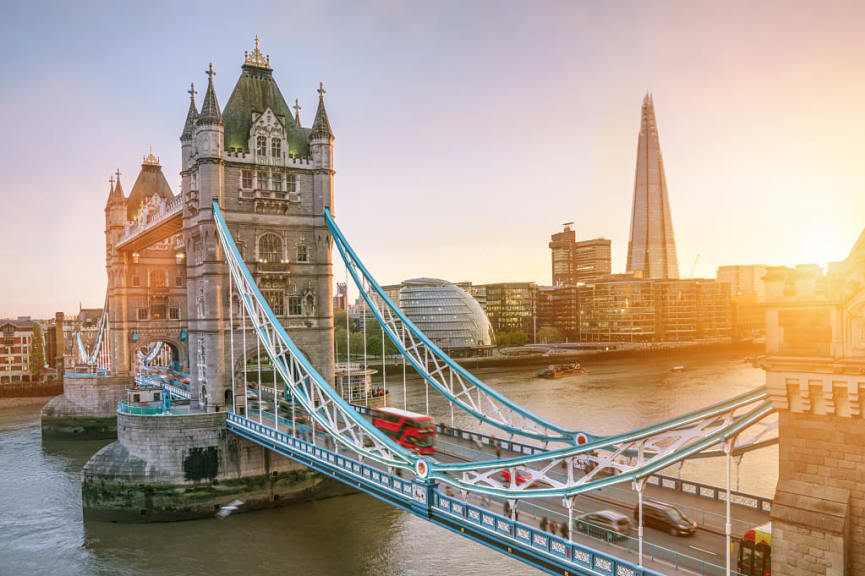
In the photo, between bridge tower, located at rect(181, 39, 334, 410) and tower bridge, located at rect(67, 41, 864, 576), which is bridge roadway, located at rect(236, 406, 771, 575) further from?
bridge tower, located at rect(181, 39, 334, 410)

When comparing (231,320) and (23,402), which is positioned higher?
(231,320)

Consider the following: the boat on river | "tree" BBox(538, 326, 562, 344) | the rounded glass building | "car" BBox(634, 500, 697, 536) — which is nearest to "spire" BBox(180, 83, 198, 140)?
"car" BBox(634, 500, 697, 536)

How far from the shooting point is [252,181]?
114ft

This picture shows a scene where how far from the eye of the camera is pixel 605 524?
17.5m

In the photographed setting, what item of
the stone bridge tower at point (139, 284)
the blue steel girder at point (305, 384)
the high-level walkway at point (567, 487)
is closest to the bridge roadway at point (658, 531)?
the high-level walkway at point (567, 487)

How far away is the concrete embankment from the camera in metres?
30.2

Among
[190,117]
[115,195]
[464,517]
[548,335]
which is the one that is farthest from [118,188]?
[548,335]

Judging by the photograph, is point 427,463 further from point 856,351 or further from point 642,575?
point 856,351

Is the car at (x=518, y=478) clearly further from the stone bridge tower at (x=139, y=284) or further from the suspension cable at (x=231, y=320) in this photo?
the stone bridge tower at (x=139, y=284)

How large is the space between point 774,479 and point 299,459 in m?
23.9

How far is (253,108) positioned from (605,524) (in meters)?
27.8

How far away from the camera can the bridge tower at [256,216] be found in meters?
33.5

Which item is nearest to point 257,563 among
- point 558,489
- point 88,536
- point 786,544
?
point 88,536

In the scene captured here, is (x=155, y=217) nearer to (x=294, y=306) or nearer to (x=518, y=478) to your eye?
(x=294, y=306)
